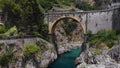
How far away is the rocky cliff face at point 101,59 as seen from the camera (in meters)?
55.6

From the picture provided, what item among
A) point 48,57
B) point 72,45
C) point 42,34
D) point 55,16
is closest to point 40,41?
point 48,57

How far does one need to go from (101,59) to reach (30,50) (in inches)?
432

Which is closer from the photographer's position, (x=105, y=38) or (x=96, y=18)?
(x=105, y=38)

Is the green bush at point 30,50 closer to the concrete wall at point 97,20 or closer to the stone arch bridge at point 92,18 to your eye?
the stone arch bridge at point 92,18

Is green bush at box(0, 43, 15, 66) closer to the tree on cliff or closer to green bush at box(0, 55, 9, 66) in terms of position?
green bush at box(0, 55, 9, 66)

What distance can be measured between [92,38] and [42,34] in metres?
9.45

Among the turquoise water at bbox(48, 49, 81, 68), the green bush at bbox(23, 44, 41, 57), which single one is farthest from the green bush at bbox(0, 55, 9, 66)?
the turquoise water at bbox(48, 49, 81, 68)

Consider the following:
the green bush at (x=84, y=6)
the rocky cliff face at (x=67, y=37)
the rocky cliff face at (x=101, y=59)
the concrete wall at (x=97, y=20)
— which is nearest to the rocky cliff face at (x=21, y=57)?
the rocky cliff face at (x=101, y=59)

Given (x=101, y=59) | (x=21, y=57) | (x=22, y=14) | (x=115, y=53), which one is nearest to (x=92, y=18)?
(x=22, y=14)

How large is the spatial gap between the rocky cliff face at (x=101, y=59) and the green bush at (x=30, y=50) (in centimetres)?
726

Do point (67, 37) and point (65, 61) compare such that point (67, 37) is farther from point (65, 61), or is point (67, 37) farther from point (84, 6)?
point (65, 61)

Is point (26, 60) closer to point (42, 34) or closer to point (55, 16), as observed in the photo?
point (42, 34)

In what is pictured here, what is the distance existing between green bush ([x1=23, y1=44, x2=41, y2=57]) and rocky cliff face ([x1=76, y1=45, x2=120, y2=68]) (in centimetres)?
726

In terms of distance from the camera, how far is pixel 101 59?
58.6 m
